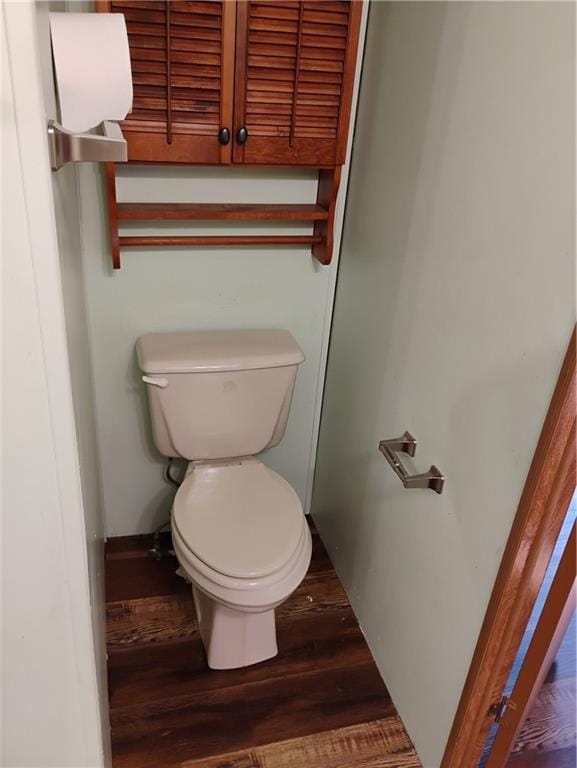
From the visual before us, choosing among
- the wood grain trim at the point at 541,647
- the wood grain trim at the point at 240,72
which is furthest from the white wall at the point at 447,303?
the wood grain trim at the point at 240,72

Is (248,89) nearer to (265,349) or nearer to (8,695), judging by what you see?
(265,349)

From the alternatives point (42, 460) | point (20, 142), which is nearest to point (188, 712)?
point (42, 460)

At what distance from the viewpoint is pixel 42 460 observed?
2.87ft

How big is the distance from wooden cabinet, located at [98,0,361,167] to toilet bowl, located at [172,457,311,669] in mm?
875

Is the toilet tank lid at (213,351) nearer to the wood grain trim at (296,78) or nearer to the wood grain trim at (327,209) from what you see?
the wood grain trim at (327,209)

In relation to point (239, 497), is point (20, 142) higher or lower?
higher

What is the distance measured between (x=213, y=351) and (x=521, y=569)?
971mm

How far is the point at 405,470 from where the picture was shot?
4.86ft

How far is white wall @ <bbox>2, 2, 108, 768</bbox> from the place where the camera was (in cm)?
71

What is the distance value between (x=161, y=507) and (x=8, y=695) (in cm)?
112

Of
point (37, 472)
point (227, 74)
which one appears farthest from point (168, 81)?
point (37, 472)

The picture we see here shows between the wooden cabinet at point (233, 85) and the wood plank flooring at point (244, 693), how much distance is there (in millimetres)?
1072

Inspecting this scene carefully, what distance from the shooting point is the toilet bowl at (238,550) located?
5.08ft

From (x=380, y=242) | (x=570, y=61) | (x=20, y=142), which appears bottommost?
(x=380, y=242)
